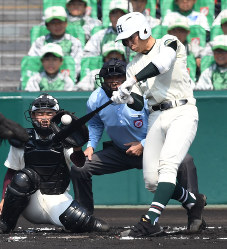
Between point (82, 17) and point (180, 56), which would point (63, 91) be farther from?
point (180, 56)

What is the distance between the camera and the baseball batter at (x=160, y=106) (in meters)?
6.41

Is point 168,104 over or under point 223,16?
under

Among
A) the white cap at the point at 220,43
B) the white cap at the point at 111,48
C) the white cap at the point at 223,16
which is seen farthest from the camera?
the white cap at the point at 223,16

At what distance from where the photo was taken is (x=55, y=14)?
10.7 metres

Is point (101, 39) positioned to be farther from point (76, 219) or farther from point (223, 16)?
point (76, 219)

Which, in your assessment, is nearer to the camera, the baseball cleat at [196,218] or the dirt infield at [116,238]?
the dirt infield at [116,238]

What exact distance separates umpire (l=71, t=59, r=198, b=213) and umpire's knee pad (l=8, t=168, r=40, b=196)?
575mm

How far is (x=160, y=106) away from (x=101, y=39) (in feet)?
13.4

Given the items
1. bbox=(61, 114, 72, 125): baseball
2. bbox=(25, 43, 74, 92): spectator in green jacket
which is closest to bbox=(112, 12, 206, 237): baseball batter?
bbox=(61, 114, 72, 125): baseball

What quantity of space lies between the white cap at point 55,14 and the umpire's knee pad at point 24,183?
4143 millimetres

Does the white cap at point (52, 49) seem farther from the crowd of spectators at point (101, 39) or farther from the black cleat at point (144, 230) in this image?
the black cleat at point (144, 230)

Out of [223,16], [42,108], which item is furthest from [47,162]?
[223,16]

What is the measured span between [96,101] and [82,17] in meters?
3.69

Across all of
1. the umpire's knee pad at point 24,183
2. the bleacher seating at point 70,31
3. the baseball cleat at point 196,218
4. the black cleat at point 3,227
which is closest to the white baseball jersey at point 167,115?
the baseball cleat at point 196,218
